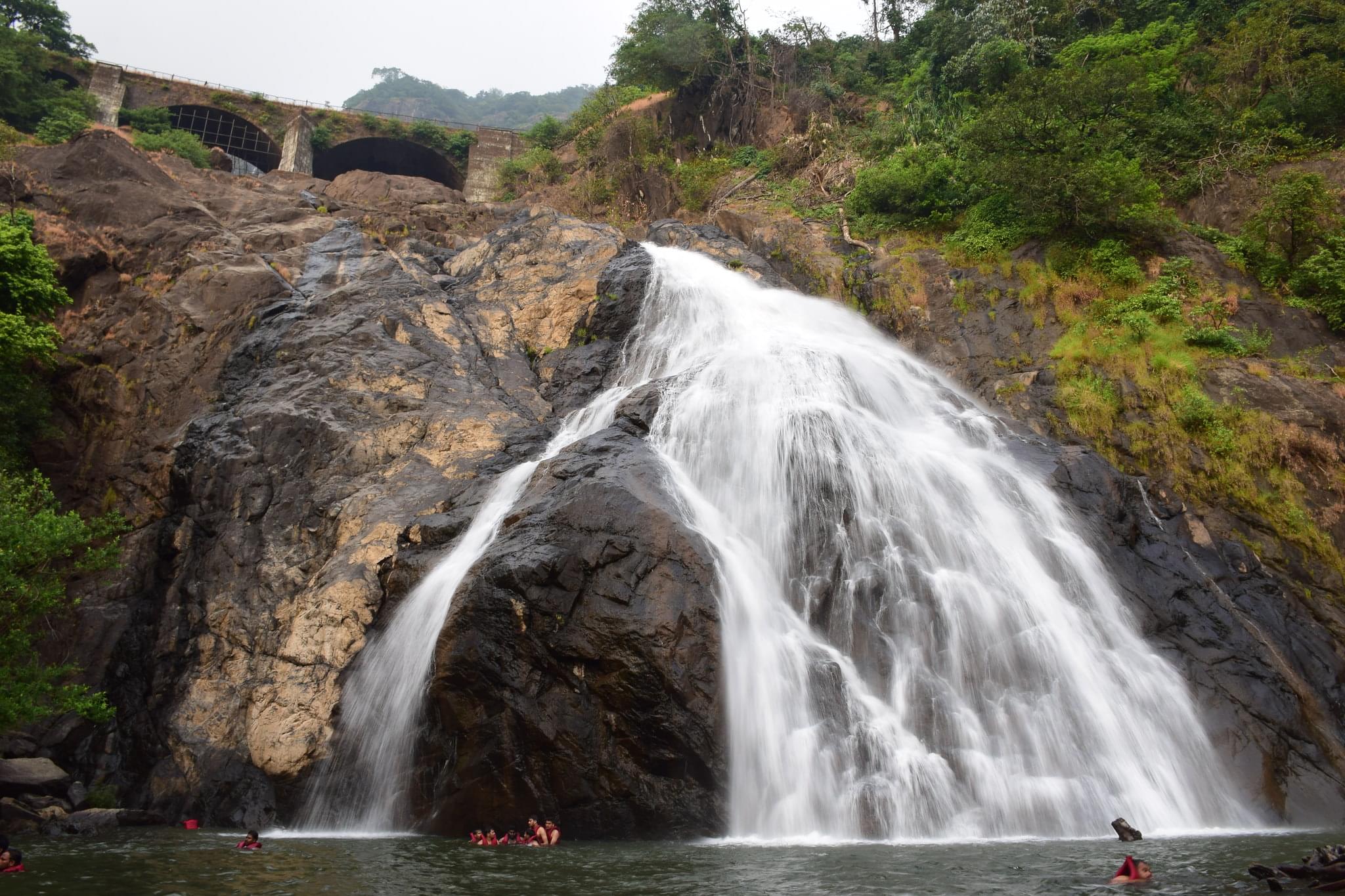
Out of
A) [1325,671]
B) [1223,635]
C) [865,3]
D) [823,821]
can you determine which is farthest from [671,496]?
[865,3]

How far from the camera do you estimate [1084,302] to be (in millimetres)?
21438

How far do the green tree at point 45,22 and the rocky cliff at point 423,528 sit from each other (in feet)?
59.9

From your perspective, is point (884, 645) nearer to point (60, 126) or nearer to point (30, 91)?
point (60, 126)

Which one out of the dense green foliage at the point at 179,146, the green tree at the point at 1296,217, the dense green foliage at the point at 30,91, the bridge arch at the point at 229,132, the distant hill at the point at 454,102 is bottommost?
the green tree at the point at 1296,217

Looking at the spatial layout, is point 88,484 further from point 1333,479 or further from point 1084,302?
point 1333,479

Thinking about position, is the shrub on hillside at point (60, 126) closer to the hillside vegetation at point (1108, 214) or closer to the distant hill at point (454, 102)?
the hillside vegetation at point (1108, 214)

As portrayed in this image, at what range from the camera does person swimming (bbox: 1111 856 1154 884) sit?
24.7 feet

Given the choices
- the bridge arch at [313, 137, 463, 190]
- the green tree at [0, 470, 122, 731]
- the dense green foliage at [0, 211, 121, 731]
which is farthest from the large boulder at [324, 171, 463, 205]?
the green tree at [0, 470, 122, 731]

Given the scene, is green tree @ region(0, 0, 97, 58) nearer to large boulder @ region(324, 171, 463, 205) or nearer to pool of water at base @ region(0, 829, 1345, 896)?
large boulder @ region(324, 171, 463, 205)

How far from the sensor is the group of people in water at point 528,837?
34.6 feet

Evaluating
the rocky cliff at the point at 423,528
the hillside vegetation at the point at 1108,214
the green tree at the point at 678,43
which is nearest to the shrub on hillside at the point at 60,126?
the rocky cliff at the point at 423,528

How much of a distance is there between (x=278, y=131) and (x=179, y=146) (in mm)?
10074

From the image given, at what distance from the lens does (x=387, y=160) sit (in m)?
46.3

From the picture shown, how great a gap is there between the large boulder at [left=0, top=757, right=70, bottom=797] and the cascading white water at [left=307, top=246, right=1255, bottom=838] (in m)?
4.64
